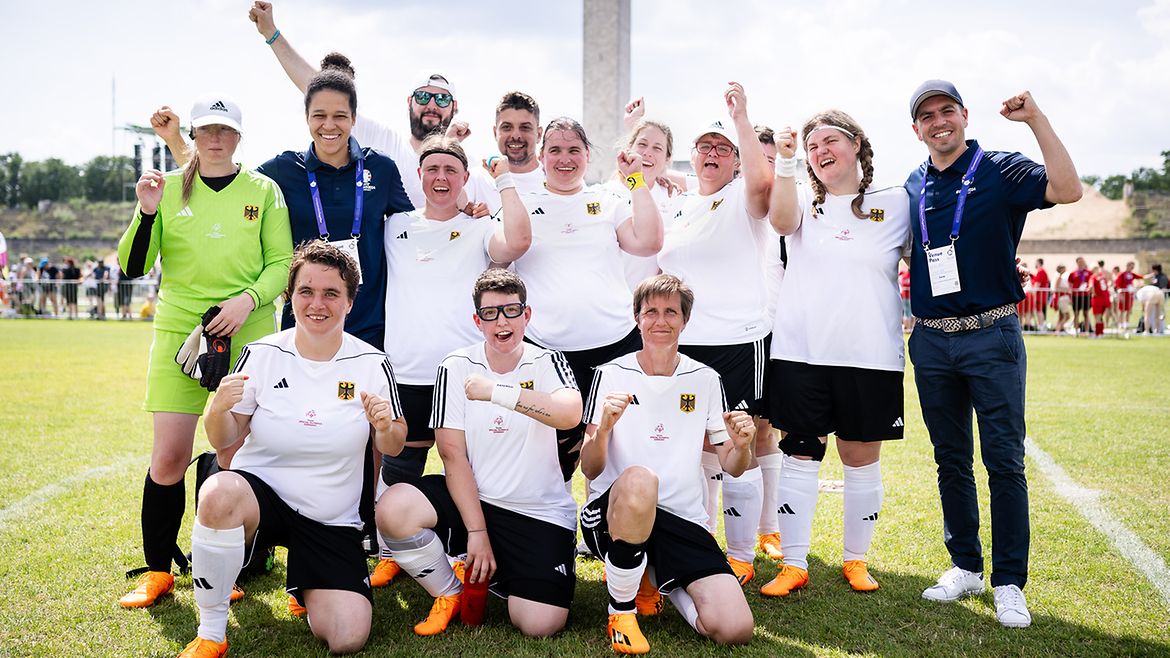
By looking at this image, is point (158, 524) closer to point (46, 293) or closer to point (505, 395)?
point (505, 395)

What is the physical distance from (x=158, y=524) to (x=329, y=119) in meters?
1.93

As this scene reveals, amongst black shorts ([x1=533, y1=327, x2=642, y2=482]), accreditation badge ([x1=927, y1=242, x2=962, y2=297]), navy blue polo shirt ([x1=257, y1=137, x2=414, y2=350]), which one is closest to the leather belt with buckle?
accreditation badge ([x1=927, y1=242, x2=962, y2=297])

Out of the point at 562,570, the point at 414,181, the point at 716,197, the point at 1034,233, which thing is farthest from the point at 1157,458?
the point at 1034,233

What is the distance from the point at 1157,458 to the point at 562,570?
529 centimetres

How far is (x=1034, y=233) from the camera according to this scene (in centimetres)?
5219

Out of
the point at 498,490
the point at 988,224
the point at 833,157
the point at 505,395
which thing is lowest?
the point at 498,490

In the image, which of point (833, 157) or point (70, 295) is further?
point (70, 295)

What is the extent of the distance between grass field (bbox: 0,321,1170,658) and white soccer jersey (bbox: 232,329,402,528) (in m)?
0.58

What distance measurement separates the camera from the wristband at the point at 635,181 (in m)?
3.85

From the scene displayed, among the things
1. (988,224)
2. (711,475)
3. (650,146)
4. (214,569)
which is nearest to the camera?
(214,569)

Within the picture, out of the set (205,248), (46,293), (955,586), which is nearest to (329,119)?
(205,248)

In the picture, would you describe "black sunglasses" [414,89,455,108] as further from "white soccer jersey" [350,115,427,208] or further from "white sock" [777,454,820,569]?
"white sock" [777,454,820,569]

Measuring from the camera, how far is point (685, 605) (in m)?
3.28

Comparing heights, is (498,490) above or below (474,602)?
above
